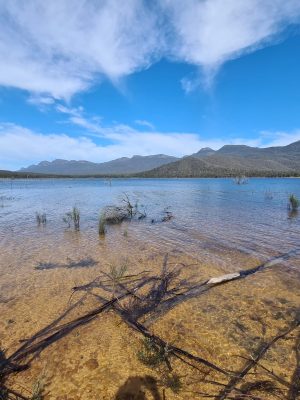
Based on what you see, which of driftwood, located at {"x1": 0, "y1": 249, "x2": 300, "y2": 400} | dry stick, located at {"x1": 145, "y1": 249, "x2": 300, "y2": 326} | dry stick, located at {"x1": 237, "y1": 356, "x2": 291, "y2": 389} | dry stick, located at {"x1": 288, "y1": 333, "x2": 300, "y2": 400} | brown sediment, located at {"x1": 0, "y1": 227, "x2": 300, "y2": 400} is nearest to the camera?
dry stick, located at {"x1": 288, "y1": 333, "x2": 300, "y2": 400}

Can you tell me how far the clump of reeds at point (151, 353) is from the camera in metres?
3.75

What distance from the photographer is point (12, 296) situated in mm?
5871

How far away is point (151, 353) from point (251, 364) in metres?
1.36

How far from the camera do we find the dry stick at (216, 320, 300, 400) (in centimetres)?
322

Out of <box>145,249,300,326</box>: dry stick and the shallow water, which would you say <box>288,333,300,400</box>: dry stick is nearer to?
the shallow water

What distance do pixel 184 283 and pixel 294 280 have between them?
103 inches

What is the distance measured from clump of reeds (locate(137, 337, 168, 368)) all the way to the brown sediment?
0.09 m

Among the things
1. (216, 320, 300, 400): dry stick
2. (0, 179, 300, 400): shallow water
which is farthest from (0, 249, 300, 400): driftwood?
(0, 179, 300, 400): shallow water

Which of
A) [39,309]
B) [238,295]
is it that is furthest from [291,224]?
[39,309]

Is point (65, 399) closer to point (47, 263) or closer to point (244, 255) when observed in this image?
point (47, 263)

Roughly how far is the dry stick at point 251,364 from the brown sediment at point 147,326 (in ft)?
0.15

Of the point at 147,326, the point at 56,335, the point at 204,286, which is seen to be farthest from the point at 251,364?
the point at 56,335

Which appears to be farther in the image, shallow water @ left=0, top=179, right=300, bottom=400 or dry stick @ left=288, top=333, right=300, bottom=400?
shallow water @ left=0, top=179, right=300, bottom=400

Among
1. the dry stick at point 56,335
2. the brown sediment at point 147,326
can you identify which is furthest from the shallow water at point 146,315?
the dry stick at point 56,335
